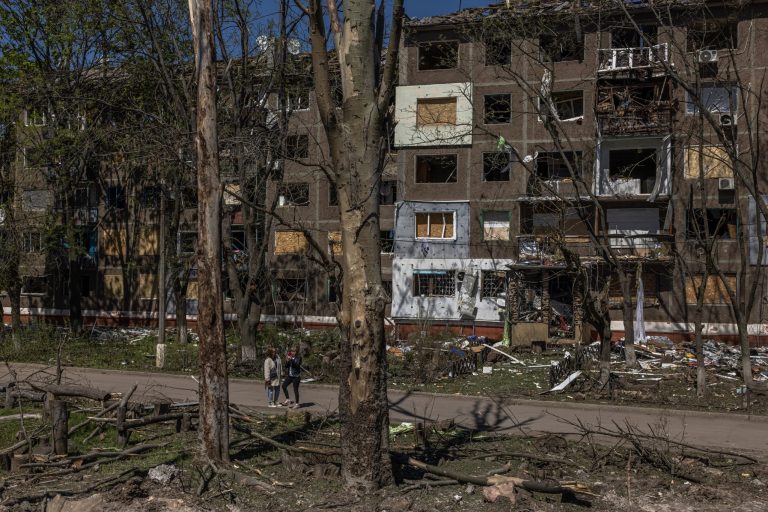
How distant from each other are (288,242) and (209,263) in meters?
27.5

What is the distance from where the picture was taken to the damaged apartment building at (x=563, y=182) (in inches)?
1183

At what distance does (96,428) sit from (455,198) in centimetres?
2361

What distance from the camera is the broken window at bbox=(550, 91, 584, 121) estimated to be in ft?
108

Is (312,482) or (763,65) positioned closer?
(312,482)

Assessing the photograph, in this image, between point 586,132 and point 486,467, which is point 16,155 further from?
point 486,467

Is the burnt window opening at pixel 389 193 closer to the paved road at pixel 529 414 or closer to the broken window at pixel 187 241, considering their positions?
the broken window at pixel 187 241

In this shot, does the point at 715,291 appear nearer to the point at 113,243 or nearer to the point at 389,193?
the point at 389,193

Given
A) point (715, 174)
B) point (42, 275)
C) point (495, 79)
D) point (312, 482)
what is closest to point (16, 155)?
point (42, 275)

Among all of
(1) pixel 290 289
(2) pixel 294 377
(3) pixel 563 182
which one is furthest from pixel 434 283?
(2) pixel 294 377

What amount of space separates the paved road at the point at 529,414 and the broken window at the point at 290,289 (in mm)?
16445

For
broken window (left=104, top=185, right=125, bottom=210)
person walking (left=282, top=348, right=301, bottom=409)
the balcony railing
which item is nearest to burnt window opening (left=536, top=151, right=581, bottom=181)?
the balcony railing

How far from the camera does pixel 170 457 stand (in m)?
10.8

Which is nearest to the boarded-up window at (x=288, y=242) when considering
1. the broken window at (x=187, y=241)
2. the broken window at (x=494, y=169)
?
the broken window at (x=187, y=241)

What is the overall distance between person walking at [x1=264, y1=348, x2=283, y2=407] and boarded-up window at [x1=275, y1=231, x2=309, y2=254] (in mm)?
20859
